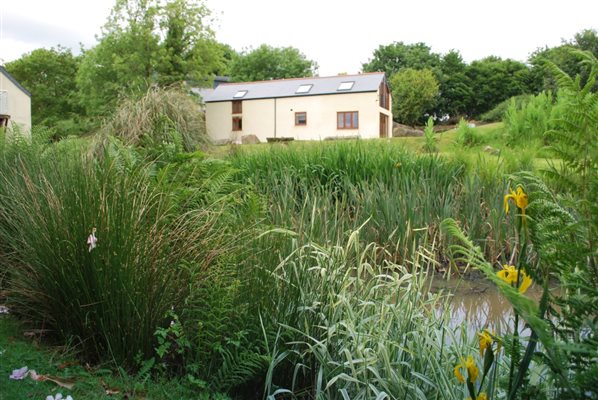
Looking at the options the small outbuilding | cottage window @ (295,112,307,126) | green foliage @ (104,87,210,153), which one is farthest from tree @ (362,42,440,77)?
green foliage @ (104,87,210,153)

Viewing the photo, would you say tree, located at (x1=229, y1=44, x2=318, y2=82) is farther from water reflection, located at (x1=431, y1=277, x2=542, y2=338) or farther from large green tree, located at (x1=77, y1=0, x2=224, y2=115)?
water reflection, located at (x1=431, y1=277, x2=542, y2=338)

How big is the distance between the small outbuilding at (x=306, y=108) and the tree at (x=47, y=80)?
11801 millimetres

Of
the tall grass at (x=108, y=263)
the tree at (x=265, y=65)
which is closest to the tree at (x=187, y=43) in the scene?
the tree at (x=265, y=65)

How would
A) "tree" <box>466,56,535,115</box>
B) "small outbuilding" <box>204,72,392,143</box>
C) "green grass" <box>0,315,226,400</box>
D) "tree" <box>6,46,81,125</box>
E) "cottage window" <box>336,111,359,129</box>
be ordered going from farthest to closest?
"tree" <box>466,56,535,115</box> → "tree" <box>6,46,81,125</box> → "cottage window" <box>336,111,359,129</box> → "small outbuilding" <box>204,72,392,143</box> → "green grass" <box>0,315,226,400</box>

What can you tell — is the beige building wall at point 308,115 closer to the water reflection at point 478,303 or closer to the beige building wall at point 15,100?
the beige building wall at point 15,100

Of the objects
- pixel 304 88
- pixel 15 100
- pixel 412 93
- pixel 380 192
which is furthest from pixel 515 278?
pixel 412 93

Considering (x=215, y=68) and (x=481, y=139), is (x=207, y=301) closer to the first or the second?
(x=481, y=139)

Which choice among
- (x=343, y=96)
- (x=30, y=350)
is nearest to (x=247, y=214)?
(x=30, y=350)

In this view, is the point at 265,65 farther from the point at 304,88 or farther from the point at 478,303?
the point at 478,303

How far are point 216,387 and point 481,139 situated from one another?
13.5 meters

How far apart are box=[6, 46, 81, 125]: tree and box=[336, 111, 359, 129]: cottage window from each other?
18384mm

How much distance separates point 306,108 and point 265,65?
22.3 metres

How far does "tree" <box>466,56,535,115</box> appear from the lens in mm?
45219

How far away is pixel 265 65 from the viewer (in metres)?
51.4
